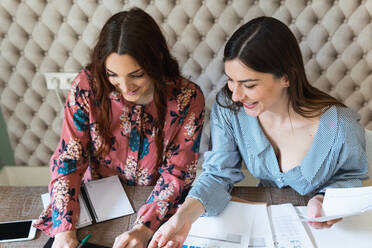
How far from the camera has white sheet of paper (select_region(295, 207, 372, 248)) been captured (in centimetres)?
94

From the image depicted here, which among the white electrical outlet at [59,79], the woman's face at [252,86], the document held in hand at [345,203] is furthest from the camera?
the white electrical outlet at [59,79]

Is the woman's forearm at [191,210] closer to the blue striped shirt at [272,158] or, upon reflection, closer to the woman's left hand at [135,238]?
the blue striped shirt at [272,158]

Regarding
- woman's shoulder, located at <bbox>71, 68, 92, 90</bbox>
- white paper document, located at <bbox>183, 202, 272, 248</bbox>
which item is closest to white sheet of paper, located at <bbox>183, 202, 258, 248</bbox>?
white paper document, located at <bbox>183, 202, 272, 248</bbox>

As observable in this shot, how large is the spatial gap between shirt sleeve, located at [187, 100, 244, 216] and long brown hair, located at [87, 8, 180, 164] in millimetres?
214

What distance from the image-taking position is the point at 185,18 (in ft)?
4.60

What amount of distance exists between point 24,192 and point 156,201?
0.50 meters

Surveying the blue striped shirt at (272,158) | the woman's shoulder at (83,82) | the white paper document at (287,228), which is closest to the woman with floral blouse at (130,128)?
the woman's shoulder at (83,82)

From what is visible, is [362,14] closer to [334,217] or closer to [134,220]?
[334,217]

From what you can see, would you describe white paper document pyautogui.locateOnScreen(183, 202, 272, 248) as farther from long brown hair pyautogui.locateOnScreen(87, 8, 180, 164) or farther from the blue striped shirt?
long brown hair pyautogui.locateOnScreen(87, 8, 180, 164)

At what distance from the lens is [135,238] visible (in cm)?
98

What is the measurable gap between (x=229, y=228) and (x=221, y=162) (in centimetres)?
26

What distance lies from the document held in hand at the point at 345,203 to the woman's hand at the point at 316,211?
0.07 ft

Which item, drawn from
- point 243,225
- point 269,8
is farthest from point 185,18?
point 243,225

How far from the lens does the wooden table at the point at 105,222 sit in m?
1.02
